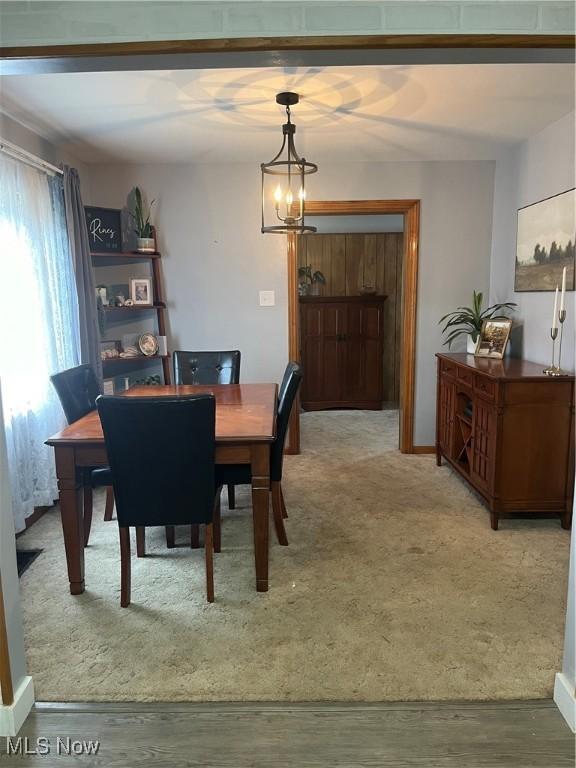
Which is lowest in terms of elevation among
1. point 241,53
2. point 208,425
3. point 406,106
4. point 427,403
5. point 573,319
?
point 427,403

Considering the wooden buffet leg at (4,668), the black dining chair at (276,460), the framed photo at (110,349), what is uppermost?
the framed photo at (110,349)

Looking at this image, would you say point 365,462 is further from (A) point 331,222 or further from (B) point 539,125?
(A) point 331,222

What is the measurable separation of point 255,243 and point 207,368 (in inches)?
48.5

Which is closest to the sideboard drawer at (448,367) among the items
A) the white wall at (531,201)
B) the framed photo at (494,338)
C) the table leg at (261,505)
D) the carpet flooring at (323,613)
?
the framed photo at (494,338)

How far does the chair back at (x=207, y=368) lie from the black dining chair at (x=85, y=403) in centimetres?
69

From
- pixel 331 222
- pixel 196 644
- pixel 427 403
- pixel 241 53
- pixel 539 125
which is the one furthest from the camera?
pixel 331 222

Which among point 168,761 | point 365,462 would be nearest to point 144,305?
point 365,462

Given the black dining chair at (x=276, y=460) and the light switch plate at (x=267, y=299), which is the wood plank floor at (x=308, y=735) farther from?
the light switch plate at (x=267, y=299)

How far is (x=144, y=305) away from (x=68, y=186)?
99 cm

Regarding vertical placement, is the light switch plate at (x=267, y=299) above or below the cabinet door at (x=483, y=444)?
above

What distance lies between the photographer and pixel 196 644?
6.85ft

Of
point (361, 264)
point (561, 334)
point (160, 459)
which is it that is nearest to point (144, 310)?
point (160, 459)

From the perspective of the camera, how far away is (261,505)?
2.38m

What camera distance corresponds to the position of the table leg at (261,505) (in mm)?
2332
